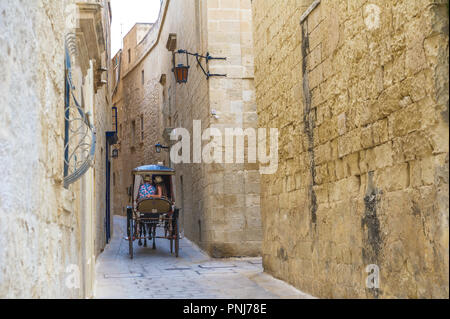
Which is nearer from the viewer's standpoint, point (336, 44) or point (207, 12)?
point (336, 44)

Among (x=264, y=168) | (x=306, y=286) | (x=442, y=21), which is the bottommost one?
(x=306, y=286)

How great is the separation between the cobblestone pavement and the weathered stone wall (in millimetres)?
512

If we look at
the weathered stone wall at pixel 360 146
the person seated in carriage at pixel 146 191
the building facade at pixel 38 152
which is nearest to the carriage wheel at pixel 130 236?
the person seated in carriage at pixel 146 191

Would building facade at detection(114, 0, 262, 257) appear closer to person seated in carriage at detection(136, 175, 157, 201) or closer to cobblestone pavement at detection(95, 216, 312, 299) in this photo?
cobblestone pavement at detection(95, 216, 312, 299)

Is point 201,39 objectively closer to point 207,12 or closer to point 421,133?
point 207,12

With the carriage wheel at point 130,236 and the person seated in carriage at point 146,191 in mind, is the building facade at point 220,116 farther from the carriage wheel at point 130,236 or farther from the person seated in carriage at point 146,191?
the carriage wheel at point 130,236

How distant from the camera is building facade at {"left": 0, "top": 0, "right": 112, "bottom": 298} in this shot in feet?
6.95

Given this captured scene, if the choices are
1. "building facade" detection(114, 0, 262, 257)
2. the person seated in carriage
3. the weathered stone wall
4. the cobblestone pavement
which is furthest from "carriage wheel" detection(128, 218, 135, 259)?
the weathered stone wall

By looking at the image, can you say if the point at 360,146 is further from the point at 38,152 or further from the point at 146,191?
the point at 146,191
